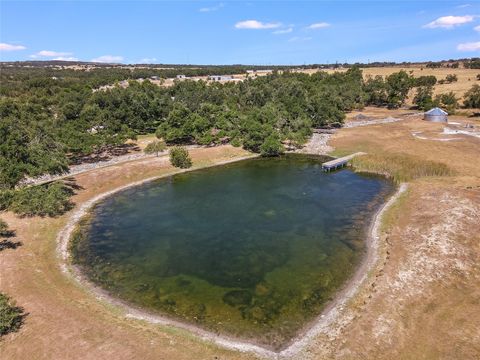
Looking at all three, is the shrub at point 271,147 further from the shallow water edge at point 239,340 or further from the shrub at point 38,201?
the shrub at point 38,201

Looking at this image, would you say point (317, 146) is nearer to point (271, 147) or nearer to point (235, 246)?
point (271, 147)

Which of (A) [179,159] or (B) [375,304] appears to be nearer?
(B) [375,304]

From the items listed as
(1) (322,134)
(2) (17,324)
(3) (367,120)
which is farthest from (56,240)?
(3) (367,120)

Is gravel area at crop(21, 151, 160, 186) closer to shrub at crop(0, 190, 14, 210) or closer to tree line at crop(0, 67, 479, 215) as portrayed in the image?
tree line at crop(0, 67, 479, 215)

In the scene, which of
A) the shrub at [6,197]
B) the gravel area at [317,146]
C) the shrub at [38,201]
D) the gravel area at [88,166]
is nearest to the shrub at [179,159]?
the gravel area at [88,166]

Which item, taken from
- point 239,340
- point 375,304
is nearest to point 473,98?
point 375,304

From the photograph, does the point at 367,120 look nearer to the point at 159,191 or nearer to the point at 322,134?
the point at 322,134
